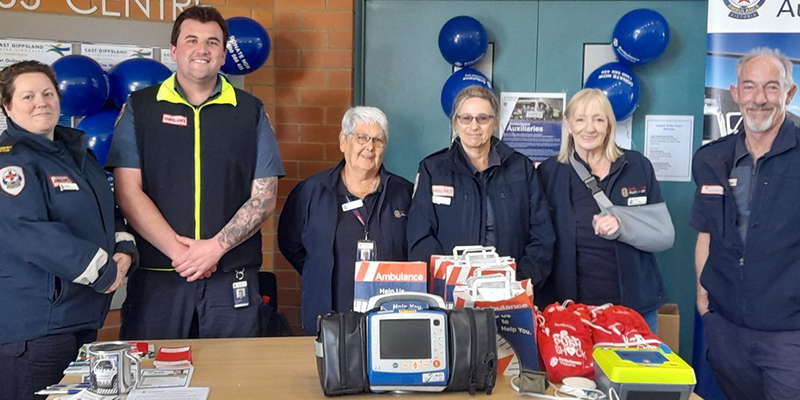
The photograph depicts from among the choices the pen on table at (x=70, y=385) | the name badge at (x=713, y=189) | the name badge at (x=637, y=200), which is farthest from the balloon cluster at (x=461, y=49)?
the pen on table at (x=70, y=385)

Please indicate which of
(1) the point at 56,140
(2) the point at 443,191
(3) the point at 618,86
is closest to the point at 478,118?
(2) the point at 443,191

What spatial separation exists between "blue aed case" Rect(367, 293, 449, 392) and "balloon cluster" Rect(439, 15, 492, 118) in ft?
6.69

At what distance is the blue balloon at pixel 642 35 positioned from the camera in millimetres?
3746

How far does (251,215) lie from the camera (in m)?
2.83

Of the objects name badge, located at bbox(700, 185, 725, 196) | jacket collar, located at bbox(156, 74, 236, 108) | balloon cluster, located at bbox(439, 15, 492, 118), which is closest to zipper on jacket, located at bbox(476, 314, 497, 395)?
name badge, located at bbox(700, 185, 725, 196)

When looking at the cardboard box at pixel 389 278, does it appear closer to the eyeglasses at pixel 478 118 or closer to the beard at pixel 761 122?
the eyeglasses at pixel 478 118

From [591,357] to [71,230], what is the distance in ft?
5.66

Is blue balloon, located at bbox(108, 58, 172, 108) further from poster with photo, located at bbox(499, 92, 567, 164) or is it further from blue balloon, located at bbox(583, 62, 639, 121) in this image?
blue balloon, located at bbox(583, 62, 639, 121)

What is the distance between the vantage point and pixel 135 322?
110 inches

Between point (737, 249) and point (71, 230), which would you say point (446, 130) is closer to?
point (737, 249)

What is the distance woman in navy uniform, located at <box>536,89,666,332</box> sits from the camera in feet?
9.43

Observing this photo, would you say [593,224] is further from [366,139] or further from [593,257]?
[366,139]

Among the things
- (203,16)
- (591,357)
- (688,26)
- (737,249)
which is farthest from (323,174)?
(688,26)

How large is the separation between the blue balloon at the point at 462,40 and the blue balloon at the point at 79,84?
175 cm
